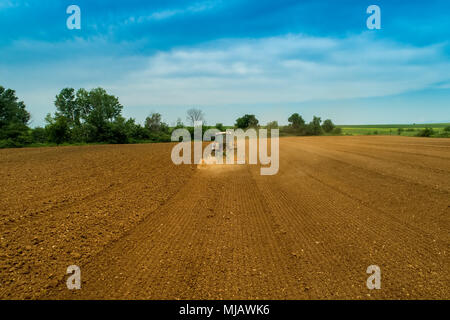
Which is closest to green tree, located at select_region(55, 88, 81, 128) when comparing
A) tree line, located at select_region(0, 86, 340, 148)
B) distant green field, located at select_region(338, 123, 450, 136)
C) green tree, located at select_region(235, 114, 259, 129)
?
tree line, located at select_region(0, 86, 340, 148)

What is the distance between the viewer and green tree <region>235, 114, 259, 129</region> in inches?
3081

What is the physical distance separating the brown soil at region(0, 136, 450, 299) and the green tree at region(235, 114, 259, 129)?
234 ft

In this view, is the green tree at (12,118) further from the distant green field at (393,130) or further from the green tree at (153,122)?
the distant green field at (393,130)

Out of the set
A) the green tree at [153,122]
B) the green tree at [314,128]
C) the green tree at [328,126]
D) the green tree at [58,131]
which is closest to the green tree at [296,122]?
the green tree at [314,128]

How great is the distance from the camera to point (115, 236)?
14.4 feet

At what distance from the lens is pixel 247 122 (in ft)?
259

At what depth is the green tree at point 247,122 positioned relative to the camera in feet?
257

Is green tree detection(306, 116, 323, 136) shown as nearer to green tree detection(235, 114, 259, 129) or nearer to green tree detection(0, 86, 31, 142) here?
green tree detection(235, 114, 259, 129)

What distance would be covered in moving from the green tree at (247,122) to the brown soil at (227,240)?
7145 centimetres

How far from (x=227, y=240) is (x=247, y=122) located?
77145 millimetres
